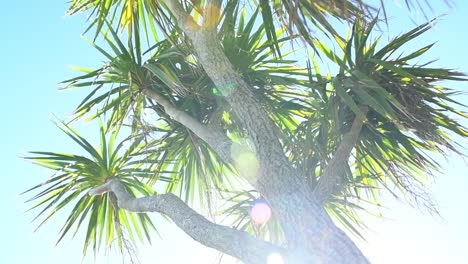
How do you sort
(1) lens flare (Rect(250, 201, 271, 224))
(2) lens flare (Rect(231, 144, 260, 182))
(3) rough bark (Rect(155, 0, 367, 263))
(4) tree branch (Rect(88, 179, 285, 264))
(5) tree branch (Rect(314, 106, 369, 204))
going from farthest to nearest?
(1) lens flare (Rect(250, 201, 271, 224)) < (5) tree branch (Rect(314, 106, 369, 204)) < (2) lens flare (Rect(231, 144, 260, 182)) < (4) tree branch (Rect(88, 179, 285, 264)) < (3) rough bark (Rect(155, 0, 367, 263))

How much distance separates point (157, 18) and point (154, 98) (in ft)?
1.94

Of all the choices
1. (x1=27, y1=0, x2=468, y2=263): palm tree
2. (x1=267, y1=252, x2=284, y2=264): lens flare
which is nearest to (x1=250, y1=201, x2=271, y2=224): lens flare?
(x1=27, y1=0, x2=468, y2=263): palm tree

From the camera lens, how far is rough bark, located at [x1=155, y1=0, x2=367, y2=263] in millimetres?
2566

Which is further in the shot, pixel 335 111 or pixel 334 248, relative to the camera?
pixel 335 111

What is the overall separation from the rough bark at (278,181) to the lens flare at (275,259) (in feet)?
0.22

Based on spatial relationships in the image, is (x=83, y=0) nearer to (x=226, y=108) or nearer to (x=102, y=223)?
(x=226, y=108)

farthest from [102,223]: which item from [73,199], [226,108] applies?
[226,108]

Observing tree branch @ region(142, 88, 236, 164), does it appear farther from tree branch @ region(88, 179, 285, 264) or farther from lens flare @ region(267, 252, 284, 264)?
lens flare @ region(267, 252, 284, 264)

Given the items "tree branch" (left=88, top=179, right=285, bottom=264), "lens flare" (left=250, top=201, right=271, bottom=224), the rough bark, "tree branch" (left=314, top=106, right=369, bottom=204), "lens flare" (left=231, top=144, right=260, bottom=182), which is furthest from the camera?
"lens flare" (left=250, top=201, right=271, bottom=224)

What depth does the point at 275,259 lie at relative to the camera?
2.66 meters

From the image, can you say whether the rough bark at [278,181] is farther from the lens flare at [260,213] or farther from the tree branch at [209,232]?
the lens flare at [260,213]

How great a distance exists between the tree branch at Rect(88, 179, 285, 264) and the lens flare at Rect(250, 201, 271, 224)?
1.06 m

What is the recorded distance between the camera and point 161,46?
4363mm

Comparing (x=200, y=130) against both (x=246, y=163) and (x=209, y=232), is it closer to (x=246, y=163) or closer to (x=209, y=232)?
(x=246, y=163)
